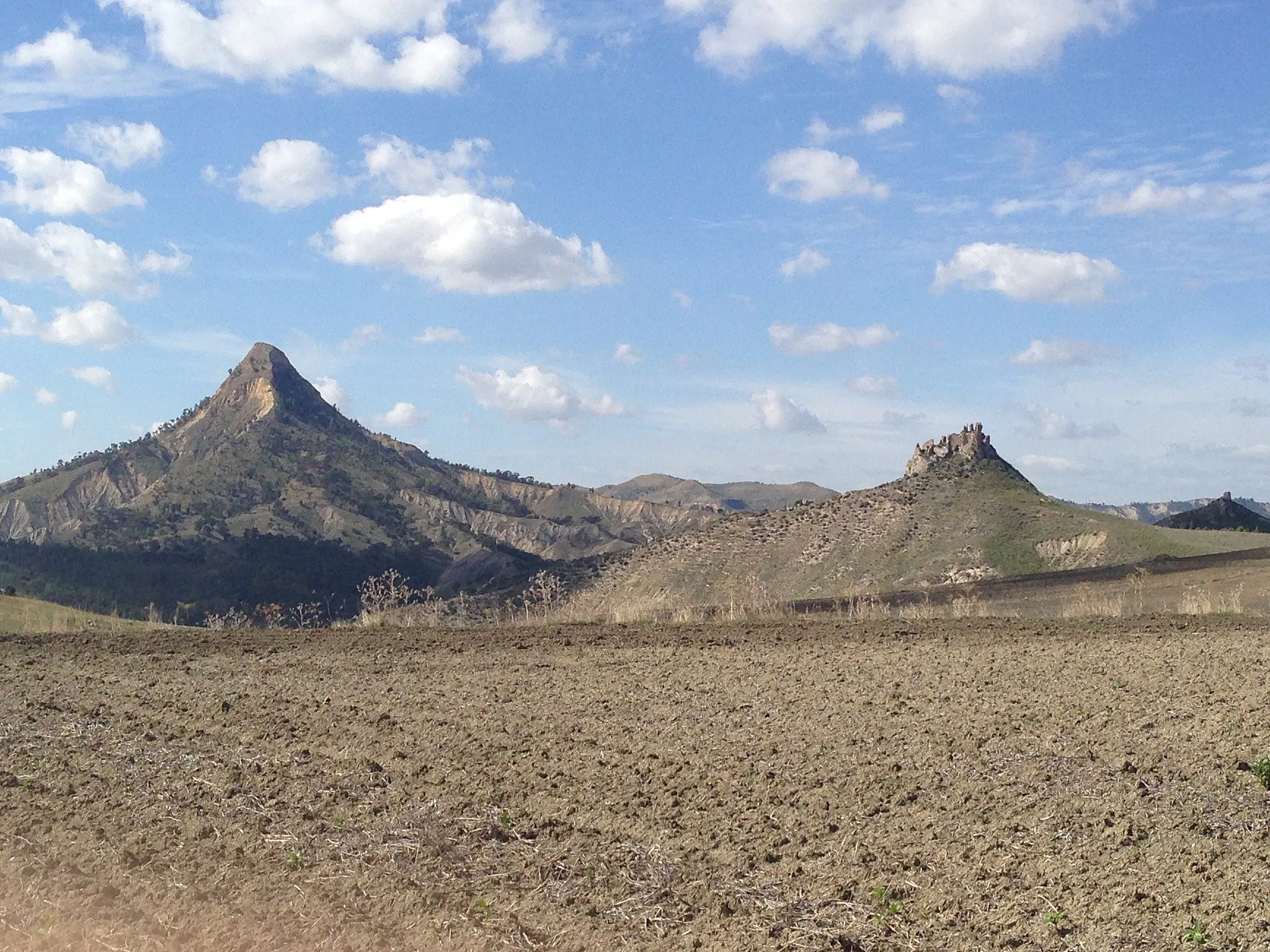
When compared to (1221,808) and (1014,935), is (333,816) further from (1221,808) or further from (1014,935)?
(1221,808)

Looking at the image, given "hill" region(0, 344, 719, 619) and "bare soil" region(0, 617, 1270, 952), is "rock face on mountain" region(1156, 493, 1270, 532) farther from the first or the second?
"bare soil" region(0, 617, 1270, 952)

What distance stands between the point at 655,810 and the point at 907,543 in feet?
143

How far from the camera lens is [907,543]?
168 ft

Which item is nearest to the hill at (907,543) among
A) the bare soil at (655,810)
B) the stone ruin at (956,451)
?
the stone ruin at (956,451)

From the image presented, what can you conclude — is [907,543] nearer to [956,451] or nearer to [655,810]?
[956,451]

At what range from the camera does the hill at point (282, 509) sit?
86312 millimetres

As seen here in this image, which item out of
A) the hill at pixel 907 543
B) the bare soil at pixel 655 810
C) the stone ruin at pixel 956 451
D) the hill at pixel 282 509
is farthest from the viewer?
the hill at pixel 282 509

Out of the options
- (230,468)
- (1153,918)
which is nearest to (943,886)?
(1153,918)

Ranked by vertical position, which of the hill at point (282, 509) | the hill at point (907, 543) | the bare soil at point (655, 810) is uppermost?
the hill at point (282, 509)

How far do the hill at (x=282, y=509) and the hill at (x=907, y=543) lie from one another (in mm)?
8182

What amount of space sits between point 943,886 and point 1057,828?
132cm

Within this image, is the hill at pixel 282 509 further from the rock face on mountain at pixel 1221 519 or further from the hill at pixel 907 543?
the rock face on mountain at pixel 1221 519

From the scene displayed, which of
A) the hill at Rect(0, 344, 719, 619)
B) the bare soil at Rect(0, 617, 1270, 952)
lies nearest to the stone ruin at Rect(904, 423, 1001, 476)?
the hill at Rect(0, 344, 719, 619)

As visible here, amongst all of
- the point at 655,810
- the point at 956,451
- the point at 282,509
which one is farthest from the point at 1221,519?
the point at 282,509
